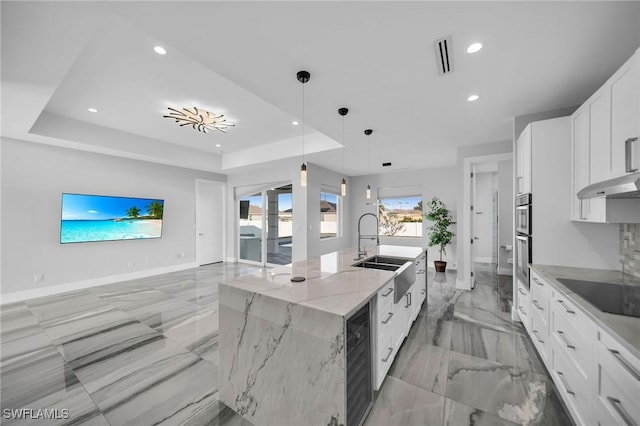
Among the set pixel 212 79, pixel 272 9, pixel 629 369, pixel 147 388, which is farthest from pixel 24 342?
pixel 629 369

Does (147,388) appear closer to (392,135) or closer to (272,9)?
(272,9)

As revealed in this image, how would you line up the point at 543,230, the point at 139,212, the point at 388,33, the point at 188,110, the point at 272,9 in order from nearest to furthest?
1. the point at 272,9
2. the point at 388,33
3. the point at 543,230
4. the point at 188,110
5. the point at 139,212

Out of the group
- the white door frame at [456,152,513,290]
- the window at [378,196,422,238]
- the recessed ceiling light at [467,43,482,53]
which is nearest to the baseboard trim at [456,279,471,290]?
the white door frame at [456,152,513,290]

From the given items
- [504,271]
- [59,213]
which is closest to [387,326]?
[504,271]

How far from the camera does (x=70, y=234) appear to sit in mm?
4262

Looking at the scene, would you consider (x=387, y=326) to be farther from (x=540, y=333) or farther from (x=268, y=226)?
(x=268, y=226)

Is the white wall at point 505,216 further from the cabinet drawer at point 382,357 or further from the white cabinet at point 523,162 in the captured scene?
the cabinet drawer at point 382,357

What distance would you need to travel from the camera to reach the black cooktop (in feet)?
4.23

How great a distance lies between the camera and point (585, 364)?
131 centimetres

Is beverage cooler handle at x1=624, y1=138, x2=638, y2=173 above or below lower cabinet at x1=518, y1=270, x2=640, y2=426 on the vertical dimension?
above

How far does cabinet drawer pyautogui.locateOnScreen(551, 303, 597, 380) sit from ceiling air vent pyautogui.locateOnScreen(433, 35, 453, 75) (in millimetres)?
1971

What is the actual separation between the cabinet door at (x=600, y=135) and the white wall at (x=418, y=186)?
3.89 meters

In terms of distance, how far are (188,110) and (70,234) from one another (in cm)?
332

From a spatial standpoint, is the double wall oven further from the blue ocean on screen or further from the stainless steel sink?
the blue ocean on screen
